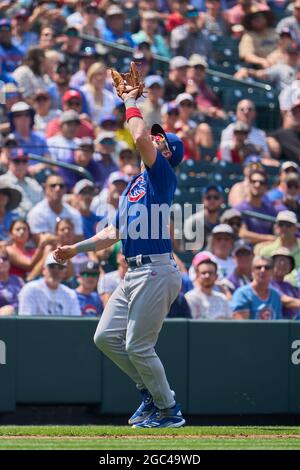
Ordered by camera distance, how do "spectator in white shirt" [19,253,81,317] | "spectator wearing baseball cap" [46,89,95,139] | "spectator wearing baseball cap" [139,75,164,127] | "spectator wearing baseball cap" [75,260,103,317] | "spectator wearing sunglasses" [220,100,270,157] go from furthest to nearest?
1. "spectator wearing sunglasses" [220,100,270,157]
2. "spectator wearing baseball cap" [139,75,164,127]
3. "spectator wearing baseball cap" [46,89,95,139]
4. "spectator wearing baseball cap" [75,260,103,317]
5. "spectator in white shirt" [19,253,81,317]

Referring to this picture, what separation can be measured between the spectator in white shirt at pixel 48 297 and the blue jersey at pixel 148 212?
9.45 feet

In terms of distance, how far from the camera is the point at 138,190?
850 cm

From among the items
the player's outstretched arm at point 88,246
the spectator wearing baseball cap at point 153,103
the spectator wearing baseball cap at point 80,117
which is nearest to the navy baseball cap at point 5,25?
the spectator wearing baseball cap at point 80,117

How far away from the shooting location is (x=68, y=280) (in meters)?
12.0

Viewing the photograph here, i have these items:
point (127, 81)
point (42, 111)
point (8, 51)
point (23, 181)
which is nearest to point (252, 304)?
point (23, 181)

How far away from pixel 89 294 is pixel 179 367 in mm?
1252

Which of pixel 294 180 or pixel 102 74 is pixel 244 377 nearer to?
pixel 294 180

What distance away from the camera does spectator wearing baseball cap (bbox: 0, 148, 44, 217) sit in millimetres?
12742

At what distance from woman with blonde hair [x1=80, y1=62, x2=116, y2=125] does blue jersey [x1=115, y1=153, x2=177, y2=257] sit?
6.73 meters

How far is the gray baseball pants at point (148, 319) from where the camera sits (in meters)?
8.41

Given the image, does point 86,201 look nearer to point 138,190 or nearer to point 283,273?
point 283,273

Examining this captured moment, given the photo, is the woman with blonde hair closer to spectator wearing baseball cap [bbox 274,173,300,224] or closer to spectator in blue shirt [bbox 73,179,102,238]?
spectator in blue shirt [bbox 73,179,102,238]

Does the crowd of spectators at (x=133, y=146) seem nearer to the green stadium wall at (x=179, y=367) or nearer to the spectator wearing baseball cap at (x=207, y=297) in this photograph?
the spectator wearing baseball cap at (x=207, y=297)

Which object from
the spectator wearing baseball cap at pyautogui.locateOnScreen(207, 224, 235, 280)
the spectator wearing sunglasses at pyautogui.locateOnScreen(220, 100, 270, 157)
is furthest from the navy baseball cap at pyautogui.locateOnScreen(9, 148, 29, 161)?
the spectator wearing sunglasses at pyautogui.locateOnScreen(220, 100, 270, 157)
